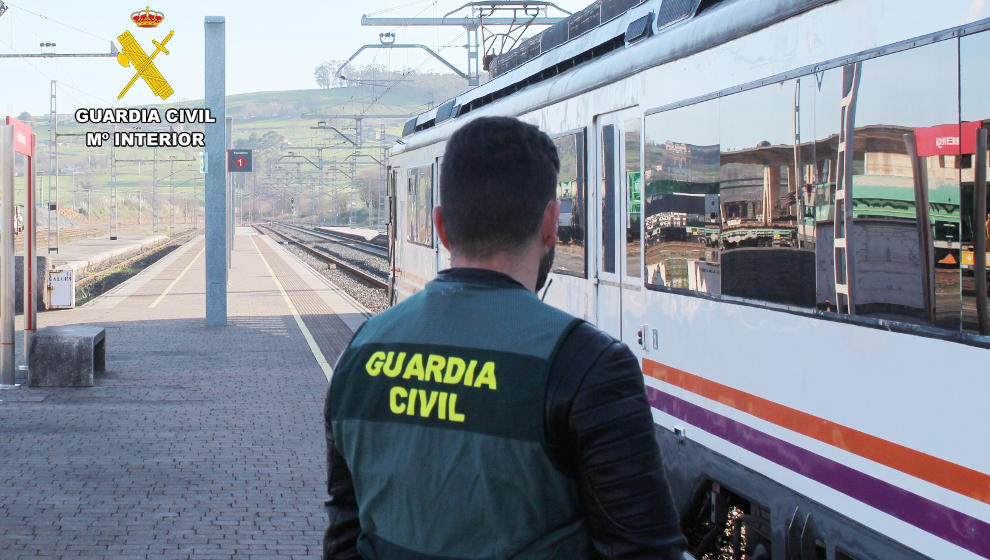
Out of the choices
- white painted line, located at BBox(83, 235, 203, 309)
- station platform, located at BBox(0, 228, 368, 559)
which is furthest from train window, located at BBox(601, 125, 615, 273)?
white painted line, located at BBox(83, 235, 203, 309)

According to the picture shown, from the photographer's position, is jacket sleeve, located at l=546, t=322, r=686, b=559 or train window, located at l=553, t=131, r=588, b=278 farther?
train window, located at l=553, t=131, r=588, b=278

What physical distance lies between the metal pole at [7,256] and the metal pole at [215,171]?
6.09 m

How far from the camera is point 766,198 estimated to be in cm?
521

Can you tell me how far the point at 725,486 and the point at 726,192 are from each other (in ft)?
4.53

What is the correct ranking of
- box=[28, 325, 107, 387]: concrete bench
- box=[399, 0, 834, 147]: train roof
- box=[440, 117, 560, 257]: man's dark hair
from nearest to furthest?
1. box=[440, 117, 560, 257]: man's dark hair
2. box=[399, 0, 834, 147]: train roof
3. box=[28, 325, 107, 387]: concrete bench

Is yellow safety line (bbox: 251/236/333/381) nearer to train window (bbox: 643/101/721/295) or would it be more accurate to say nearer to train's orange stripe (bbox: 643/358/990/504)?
train window (bbox: 643/101/721/295)

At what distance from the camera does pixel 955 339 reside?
370cm

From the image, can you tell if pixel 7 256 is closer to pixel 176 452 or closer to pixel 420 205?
pixel 176 452

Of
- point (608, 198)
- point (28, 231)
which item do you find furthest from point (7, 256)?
point (608, 198)

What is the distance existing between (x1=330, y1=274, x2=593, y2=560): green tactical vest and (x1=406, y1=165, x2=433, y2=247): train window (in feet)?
36.7

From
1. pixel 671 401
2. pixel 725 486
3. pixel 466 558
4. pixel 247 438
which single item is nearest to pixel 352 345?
pixel 466 558

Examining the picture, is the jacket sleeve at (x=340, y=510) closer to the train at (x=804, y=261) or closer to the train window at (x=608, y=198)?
the train at (x=804, y=261)

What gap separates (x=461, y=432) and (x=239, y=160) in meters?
23.9

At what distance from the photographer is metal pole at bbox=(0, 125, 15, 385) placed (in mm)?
12367
